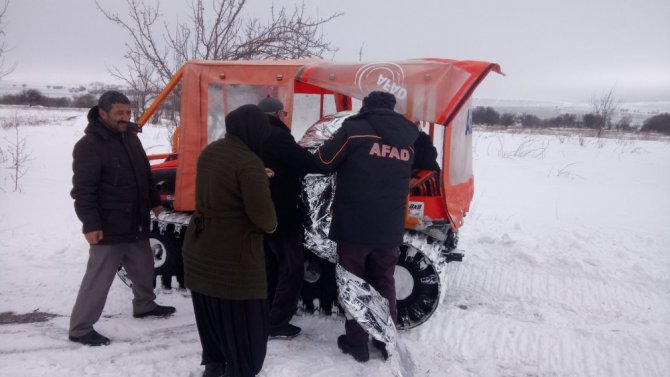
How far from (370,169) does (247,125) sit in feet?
3.15

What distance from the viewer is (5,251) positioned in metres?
5.61

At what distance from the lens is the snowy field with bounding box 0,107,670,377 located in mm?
3549

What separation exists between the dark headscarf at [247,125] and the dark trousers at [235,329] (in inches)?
39.7

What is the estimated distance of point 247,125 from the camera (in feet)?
9.16

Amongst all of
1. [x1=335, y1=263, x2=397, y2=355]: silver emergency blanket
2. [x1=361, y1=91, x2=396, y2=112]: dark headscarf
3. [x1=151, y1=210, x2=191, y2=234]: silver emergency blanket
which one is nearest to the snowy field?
[x1=335, y1=263, x2=397, y2=355]: silver emergency blanket

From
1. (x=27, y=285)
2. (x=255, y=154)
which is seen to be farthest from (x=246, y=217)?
(x=27, y=285)

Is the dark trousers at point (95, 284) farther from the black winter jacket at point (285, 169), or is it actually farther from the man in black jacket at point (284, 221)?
the black winter jacket at point (285, 169)

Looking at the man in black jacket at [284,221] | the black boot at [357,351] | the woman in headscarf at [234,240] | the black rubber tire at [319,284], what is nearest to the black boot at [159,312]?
the man in black jacket at [284,221]

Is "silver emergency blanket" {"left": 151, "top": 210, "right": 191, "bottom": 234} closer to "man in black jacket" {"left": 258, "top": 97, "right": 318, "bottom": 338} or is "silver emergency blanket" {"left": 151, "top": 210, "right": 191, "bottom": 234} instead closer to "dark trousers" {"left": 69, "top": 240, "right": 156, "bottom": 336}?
"dark trousers" {"left": 69, "top": 240, "right": 156, "bottom": 336}

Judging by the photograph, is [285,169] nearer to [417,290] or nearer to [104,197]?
[104,197]

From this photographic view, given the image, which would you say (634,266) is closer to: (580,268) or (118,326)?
(580,268)

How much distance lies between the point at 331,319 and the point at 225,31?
5.63 m

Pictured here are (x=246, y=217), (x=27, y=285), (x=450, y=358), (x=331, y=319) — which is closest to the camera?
(x=246, y=217)

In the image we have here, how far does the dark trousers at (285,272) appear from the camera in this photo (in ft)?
12.3
